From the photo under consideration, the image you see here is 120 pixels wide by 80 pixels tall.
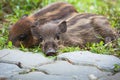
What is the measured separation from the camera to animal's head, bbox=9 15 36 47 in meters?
6.77

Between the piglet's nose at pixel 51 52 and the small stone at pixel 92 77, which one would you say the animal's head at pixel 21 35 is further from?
the small stone at pixel 92 77

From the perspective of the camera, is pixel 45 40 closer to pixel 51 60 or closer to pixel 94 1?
pixel 51 60

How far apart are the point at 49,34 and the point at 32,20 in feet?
2.60

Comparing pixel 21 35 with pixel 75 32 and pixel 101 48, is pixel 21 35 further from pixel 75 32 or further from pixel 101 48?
pixel 101 48

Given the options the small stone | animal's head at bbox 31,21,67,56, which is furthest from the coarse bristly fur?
the small stone

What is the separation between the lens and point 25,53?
601 cm

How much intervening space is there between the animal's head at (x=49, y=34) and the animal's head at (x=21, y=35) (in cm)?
16

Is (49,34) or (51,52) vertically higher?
(49,34)

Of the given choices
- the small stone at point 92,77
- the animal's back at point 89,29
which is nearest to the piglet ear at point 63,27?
the animal's back at point 89,29

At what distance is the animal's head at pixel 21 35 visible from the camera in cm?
677

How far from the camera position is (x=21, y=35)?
686 cm

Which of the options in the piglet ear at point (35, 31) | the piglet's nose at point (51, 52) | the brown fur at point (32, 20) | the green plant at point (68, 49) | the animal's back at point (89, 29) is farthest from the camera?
the animal's back at point (89, 29)

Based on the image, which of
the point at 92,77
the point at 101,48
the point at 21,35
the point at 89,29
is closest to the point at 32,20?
the point at 21,35

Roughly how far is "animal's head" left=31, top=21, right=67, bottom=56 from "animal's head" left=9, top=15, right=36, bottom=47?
0.52 ft
